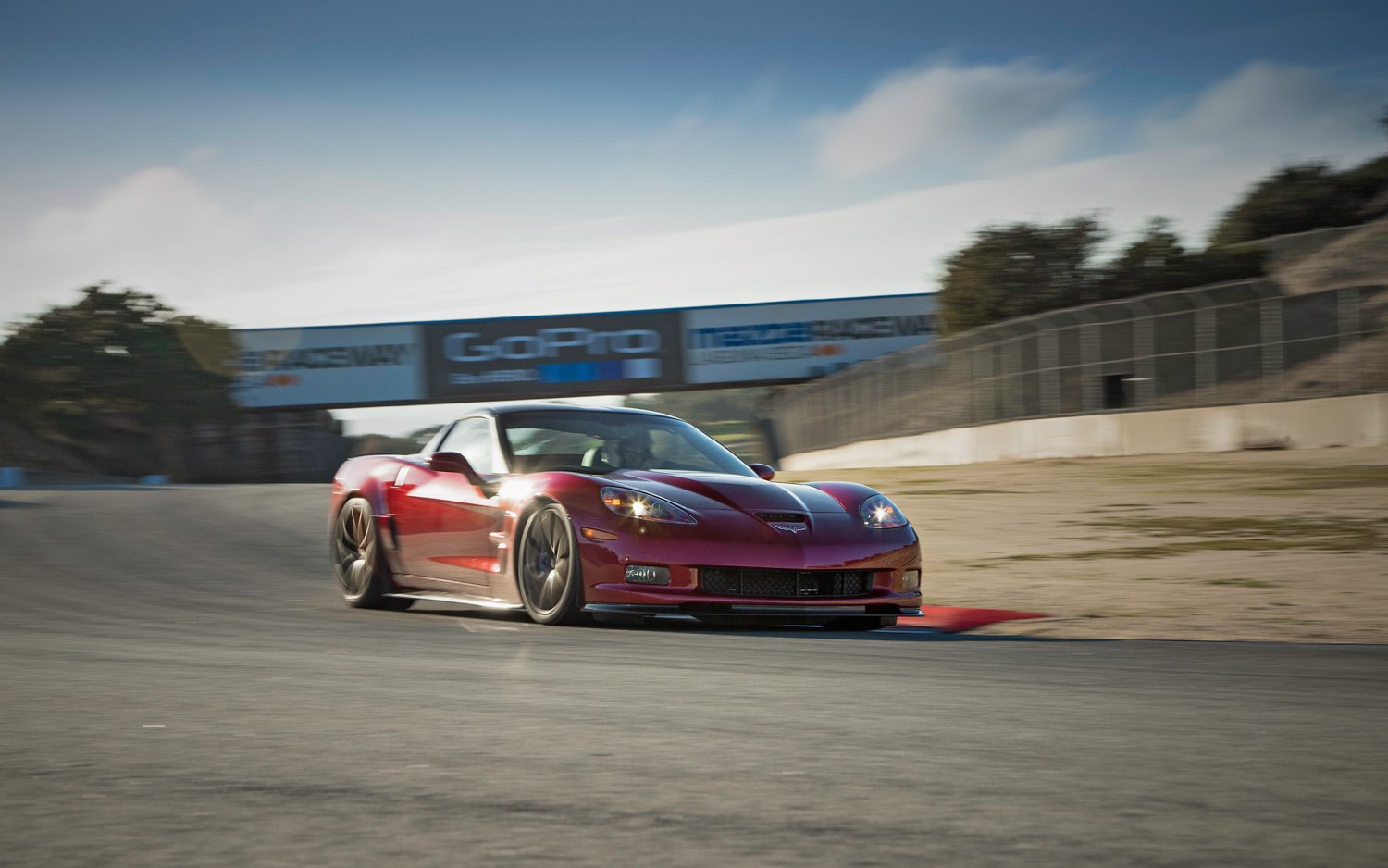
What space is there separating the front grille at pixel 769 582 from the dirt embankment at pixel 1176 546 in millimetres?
1033

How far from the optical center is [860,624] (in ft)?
29.3

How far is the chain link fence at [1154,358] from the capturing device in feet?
85.5

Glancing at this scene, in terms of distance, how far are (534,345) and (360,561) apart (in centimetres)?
5062

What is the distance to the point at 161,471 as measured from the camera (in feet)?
206

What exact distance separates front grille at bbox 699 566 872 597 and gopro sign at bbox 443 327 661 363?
172 feet

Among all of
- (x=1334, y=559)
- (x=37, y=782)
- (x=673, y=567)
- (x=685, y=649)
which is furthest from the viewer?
(x=1334, y=559)

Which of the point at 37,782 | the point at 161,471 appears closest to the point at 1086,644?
the point at 37,782

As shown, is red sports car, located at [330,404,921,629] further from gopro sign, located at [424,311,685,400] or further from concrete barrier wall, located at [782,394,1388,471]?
gopro sign, located at [424,311,685,400]

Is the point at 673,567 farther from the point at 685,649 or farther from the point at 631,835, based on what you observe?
the point at 631,835

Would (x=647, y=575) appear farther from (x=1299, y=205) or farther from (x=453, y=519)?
(x=1299, y=205)

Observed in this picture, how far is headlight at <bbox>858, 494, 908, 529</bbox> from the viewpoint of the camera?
8.83 m

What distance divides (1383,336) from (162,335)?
168ft

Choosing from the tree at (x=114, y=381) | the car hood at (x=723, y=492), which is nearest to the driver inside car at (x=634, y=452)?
the car hood at (x=723, y=492)

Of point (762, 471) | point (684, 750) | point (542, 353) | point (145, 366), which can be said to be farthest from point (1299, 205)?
point (684, 750)
